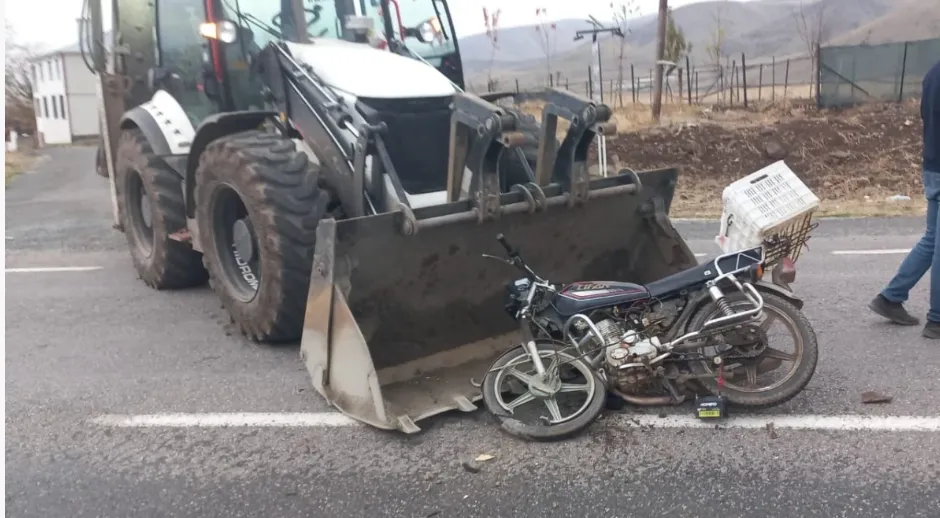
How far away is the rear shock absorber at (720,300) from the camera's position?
3.95 metres

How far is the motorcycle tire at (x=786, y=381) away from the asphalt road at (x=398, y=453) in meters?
0.14

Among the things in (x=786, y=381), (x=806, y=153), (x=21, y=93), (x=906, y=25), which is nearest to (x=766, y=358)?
(x=786, y=381)

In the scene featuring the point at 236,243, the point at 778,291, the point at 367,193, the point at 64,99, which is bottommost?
the point at 778,291

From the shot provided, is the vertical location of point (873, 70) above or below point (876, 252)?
above

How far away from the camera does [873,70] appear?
19281mm

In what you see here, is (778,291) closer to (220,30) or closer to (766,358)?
(766,358)

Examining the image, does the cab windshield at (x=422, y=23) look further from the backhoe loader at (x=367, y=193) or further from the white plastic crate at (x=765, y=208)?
the white plastic crate at (x=765, y=208)

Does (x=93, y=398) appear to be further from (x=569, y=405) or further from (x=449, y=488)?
(x=569, y=405)

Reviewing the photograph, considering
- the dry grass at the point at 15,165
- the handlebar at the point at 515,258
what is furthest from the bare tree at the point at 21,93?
the handlebar at the point at 515,258

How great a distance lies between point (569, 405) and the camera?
4.05 metres

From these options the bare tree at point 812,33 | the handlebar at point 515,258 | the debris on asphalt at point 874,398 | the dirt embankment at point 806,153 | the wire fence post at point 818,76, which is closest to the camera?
the debris on asphalt at point 874,398

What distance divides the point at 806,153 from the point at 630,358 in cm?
1158

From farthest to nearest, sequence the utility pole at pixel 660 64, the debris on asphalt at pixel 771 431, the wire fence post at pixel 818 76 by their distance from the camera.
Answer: the utility pole at pixel 660 64, the wire fence post at pixel 818 76, the debris on asphalt at pixel 771 431

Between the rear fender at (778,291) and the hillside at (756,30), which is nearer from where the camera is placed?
the rear fender at (778,291)
